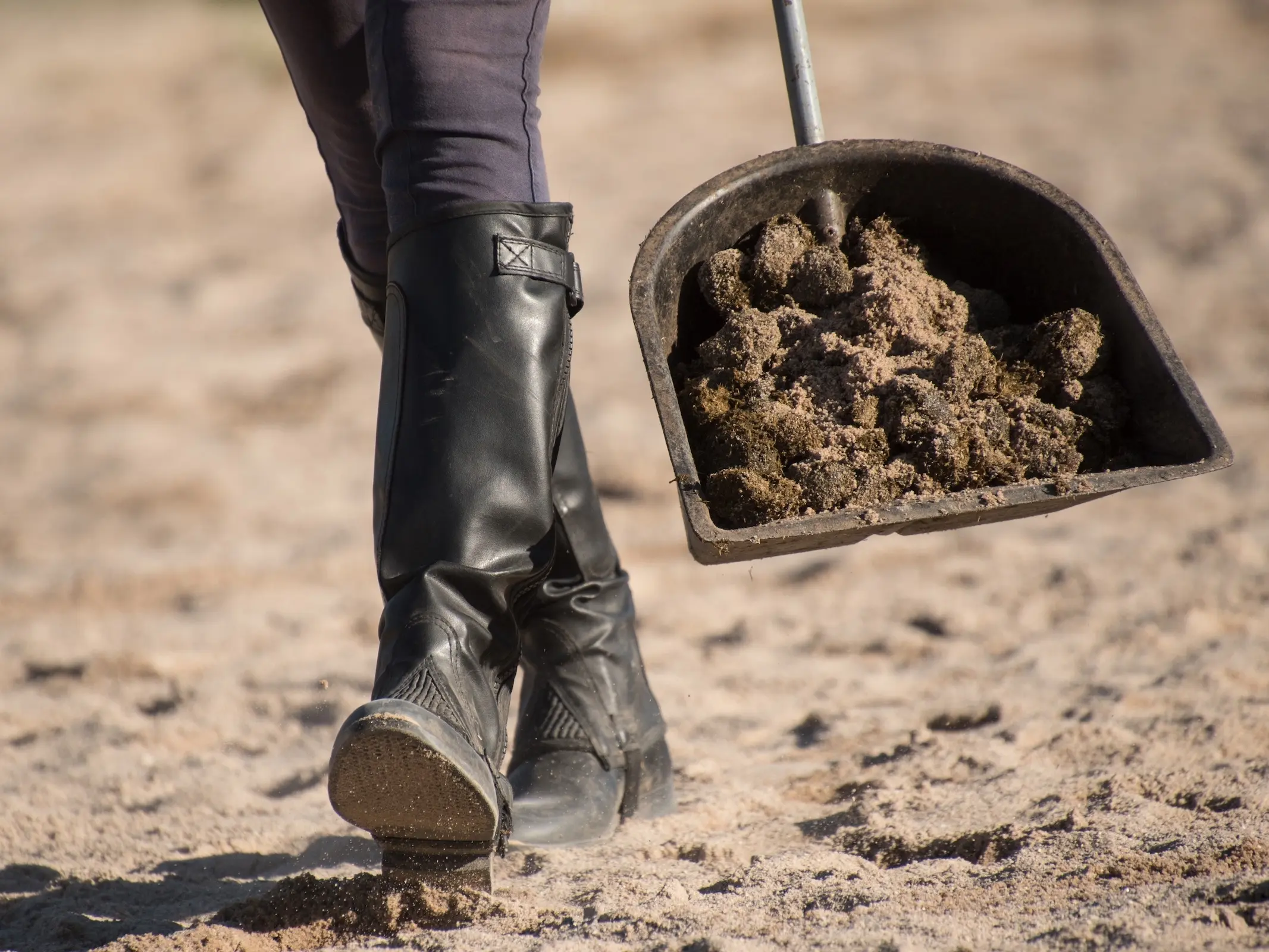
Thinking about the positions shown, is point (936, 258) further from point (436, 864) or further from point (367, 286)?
point (436, 864)

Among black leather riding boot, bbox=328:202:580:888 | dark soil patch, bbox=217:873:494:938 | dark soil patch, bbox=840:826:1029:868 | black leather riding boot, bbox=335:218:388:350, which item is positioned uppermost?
black leather riding boot, bbox=335:218:388:350

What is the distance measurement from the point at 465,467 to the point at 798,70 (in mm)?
649

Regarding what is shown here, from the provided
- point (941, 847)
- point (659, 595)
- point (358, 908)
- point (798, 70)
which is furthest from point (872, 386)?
point (659, 595)

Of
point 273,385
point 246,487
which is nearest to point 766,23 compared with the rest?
point 273,385

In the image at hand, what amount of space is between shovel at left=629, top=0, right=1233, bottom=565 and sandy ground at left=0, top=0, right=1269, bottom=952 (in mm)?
400

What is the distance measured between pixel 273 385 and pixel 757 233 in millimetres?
2707

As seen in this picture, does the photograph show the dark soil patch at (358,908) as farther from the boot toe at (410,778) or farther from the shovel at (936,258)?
the shovel at (936,258)

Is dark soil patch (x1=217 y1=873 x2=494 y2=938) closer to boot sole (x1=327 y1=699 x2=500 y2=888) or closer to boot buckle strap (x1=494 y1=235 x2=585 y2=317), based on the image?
boot sole (x1=327 y1=699 x2=500 y2=888)

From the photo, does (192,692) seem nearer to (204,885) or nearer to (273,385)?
(204,885)

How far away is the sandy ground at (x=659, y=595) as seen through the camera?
1397 millimetres

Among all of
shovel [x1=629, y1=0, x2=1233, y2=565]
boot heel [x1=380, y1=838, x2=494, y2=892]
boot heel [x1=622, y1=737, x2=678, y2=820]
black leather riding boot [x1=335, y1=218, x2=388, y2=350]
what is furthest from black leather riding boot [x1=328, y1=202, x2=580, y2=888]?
boot heel [x1=622, y1=737, x2=678, y2=820]

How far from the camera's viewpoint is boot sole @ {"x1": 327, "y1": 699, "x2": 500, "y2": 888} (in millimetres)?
1198

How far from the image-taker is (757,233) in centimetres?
161

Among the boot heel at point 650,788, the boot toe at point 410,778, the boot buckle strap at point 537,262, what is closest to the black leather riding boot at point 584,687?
the boot heel at point 650,788
